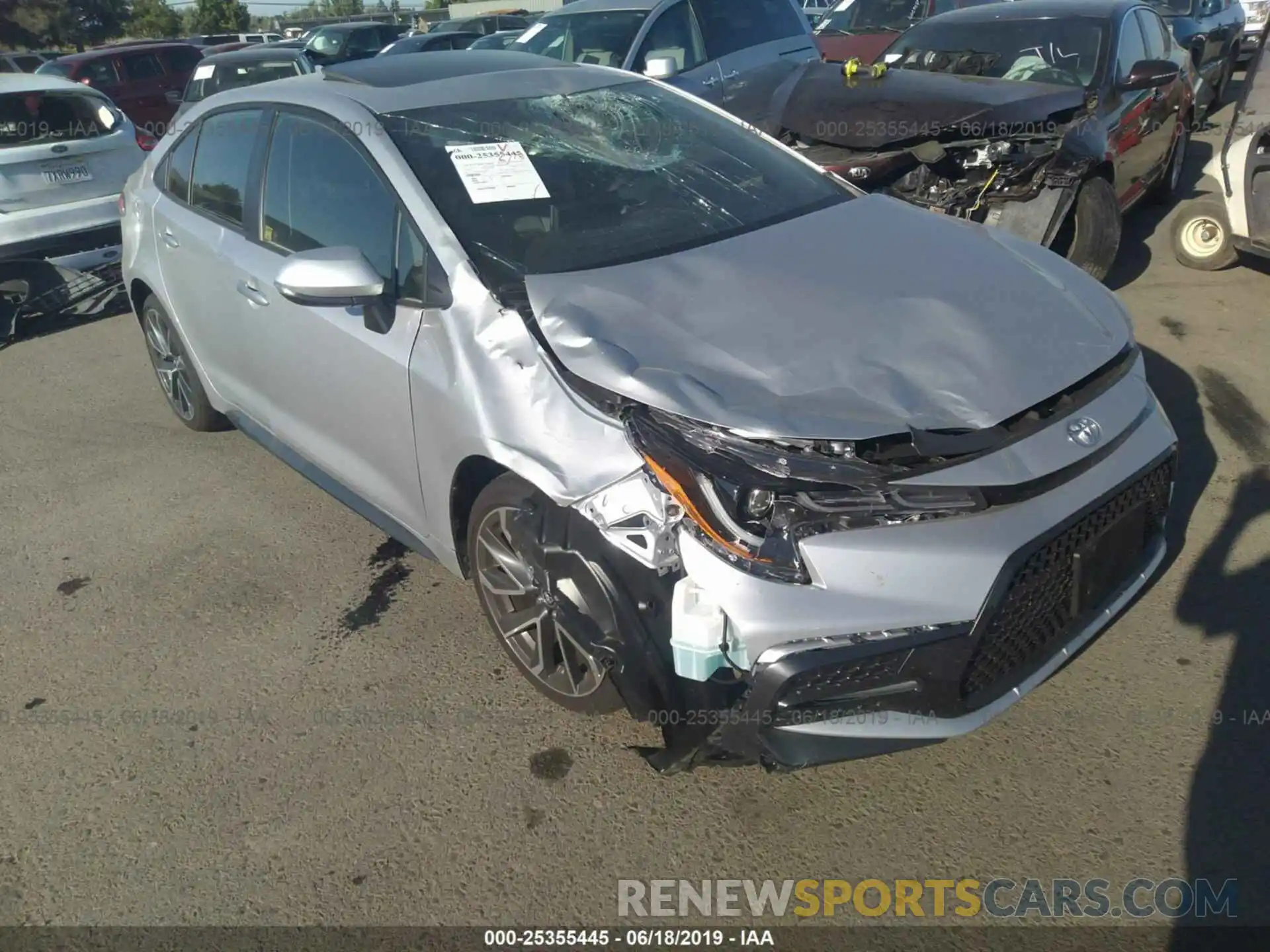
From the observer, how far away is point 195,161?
Result: 14.2 ft

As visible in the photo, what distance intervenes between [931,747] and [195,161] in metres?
3.83

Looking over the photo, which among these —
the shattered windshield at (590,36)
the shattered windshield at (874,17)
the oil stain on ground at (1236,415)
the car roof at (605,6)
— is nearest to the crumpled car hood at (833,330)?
the oil stain on ground at (1236,415)

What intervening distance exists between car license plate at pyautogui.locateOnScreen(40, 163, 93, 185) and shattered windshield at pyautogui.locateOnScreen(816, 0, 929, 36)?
8.50 m

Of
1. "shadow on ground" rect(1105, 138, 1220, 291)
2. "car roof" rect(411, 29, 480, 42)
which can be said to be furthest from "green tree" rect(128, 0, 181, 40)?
"shadow on ground" rect(1105, 138, 1220, 291)

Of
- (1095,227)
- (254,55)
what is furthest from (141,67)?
(1095,227)

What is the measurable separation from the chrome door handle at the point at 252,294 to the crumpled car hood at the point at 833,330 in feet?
4.54

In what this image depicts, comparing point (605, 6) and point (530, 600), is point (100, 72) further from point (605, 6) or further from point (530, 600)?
point (530, 600)

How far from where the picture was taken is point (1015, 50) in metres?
6.77

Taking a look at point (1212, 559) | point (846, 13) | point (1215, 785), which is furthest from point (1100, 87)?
point (846, 13)

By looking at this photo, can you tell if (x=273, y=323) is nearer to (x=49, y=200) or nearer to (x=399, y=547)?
(x=399, y=547)

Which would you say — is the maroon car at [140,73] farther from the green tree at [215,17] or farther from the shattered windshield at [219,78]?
the green tree at [215,17]

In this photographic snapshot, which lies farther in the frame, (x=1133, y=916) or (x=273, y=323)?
(x=273, y=323)

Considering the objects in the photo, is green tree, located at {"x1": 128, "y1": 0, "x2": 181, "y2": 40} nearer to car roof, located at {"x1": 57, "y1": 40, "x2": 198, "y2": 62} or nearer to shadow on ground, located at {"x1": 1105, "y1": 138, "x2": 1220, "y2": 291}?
car roof, located at {"x1": 57, "y1": 40, "x2": 198, "y2": 62}

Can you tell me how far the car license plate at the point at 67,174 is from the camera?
283 inches
